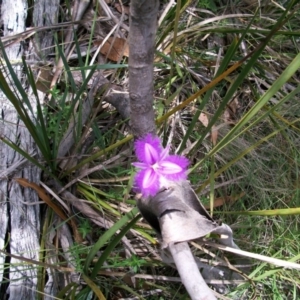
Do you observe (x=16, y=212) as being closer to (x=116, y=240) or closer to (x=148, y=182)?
(x=116, y=240)

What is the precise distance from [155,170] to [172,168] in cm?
3

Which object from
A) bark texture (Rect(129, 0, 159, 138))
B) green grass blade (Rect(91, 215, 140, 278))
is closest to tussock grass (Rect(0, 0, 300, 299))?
green grass blade (Rect(91, 215, 140, 278))

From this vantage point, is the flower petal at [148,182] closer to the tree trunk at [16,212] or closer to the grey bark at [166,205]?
the grey bark at [166,205]

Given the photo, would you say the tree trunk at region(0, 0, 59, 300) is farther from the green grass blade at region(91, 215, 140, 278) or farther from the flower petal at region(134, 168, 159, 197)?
the flower petal at region(134, 168, 159, 197)

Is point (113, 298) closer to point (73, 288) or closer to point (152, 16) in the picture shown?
point (73, 288)

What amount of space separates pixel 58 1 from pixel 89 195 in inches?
22.4

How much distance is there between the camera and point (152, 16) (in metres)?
0.58

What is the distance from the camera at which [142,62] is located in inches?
26.0

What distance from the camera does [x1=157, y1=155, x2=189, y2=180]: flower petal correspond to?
0.64 meters

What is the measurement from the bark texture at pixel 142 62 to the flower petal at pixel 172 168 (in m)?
0.13

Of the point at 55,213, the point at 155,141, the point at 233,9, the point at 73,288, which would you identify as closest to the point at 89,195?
the point at 55,213

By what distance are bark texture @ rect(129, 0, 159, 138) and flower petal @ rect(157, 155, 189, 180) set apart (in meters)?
0.13

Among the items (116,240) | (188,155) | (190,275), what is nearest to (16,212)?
(116,240)

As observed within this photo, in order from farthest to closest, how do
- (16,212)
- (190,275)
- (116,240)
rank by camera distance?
(16,212) < (116,240) < (190,275)
